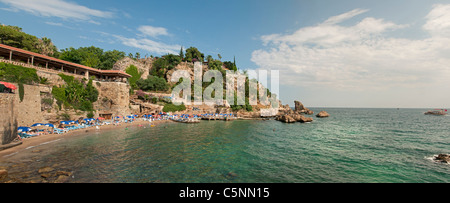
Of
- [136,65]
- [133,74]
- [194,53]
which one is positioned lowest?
[133,74]

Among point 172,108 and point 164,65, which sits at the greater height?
point 164,65

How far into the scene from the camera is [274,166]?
1355 cm

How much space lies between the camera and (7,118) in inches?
618

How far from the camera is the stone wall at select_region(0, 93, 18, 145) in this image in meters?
15.1

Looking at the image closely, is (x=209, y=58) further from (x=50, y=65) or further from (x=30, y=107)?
(x=30, y=107)

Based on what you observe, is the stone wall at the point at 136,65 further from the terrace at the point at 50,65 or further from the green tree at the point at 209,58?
the green tree at the point at 209,58

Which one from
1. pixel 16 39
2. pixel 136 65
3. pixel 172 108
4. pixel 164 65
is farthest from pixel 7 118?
pixel 164 65

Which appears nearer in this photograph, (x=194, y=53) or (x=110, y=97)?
(x=110, y=97)

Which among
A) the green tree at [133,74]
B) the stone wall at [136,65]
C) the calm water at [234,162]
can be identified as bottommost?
the calm water at [234,162]

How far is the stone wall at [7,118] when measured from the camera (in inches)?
594

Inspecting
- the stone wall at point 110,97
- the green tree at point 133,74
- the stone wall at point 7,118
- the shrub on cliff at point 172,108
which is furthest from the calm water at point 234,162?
the green tree at point 133,74

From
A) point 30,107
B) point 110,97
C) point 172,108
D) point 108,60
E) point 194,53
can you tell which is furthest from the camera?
point 194,53

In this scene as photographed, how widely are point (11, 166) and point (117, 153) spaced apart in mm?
6254

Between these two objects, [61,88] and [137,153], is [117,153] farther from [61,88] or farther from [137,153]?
[61,88]
